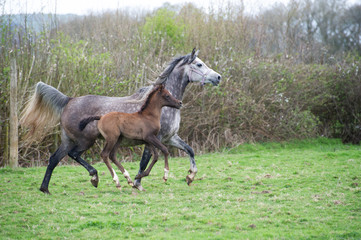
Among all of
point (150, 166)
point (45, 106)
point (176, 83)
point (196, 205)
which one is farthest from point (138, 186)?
point (45, 106)

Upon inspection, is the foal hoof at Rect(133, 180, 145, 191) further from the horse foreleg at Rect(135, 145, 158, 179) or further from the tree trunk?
the tree trunk

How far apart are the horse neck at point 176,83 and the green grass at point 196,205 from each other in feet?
5.67

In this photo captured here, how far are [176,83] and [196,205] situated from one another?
281 centimetres

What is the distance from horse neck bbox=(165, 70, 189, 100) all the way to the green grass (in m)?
1.73

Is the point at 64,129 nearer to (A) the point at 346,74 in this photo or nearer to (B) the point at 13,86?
(B) the point at 13,86

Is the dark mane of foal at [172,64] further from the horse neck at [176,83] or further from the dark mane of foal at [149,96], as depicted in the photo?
the dark mane of foal at [149,96]

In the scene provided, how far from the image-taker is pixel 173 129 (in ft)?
25.4

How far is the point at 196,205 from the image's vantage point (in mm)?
6004

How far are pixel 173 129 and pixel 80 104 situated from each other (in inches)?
68.2

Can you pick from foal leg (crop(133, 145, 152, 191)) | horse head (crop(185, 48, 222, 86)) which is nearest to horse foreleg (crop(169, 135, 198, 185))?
foal leg (crop(133, 145, 152, 191))

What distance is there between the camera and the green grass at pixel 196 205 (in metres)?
4.77

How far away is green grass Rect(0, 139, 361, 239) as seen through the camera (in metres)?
4.77

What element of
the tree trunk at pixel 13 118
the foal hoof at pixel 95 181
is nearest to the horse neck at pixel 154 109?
the foal hoof at pixel 95 181

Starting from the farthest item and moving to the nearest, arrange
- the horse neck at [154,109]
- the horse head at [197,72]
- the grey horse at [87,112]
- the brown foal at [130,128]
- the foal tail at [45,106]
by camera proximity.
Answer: the horse head at [197,72] < the foal tail at [45,106] < the grey horse at [87,112] < the horse neck at [154,109] < the brown foal at [130,128]
